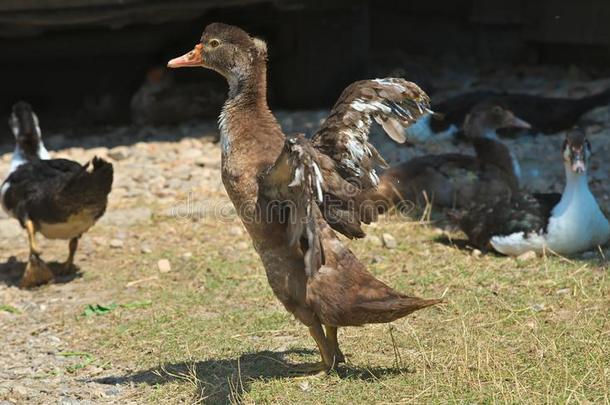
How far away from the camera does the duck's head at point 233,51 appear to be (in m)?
5.36

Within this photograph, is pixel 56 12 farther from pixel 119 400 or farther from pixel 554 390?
pixel 554 390

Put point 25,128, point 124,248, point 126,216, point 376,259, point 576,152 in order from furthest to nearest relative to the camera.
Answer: point 126,216
point 25,128
point 124,248
point 376,259
point 576,152

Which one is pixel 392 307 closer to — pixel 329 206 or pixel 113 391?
pixel 329 206

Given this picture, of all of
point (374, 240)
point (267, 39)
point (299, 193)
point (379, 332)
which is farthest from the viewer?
point (267, 39)

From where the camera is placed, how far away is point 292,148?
440 cm

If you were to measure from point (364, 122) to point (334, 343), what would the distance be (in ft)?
3.77

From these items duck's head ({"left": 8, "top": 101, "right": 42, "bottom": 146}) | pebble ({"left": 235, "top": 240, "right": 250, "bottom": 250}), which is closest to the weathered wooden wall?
duck's head ({"left": 8, "top": 101, "right": 42, "bottom": 146})

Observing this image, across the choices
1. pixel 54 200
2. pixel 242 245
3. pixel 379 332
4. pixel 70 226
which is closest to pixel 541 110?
pixel 242 245

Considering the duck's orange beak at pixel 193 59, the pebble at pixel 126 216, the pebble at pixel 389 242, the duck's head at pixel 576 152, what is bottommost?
the pebble at pixel 126 216

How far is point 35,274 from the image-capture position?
7250mm

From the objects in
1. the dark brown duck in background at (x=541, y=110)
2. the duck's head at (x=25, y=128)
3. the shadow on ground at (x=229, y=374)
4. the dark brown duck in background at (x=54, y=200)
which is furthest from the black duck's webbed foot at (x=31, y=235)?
the dark brown duck in background at (x=541, y=110)

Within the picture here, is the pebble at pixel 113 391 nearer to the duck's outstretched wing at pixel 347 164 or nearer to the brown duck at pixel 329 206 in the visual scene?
the brown duck at pixel 329 206

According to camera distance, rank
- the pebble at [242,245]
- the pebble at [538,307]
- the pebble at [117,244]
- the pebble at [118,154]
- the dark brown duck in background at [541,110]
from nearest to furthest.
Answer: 1. the pebble at [538,307]
2. the pebble at [242,245]
3. the pebble at [117,244]
4. the dark brown duck in background at [541,110]
5. the pebble at [118,154]

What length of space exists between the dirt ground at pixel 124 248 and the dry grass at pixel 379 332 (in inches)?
1.4
